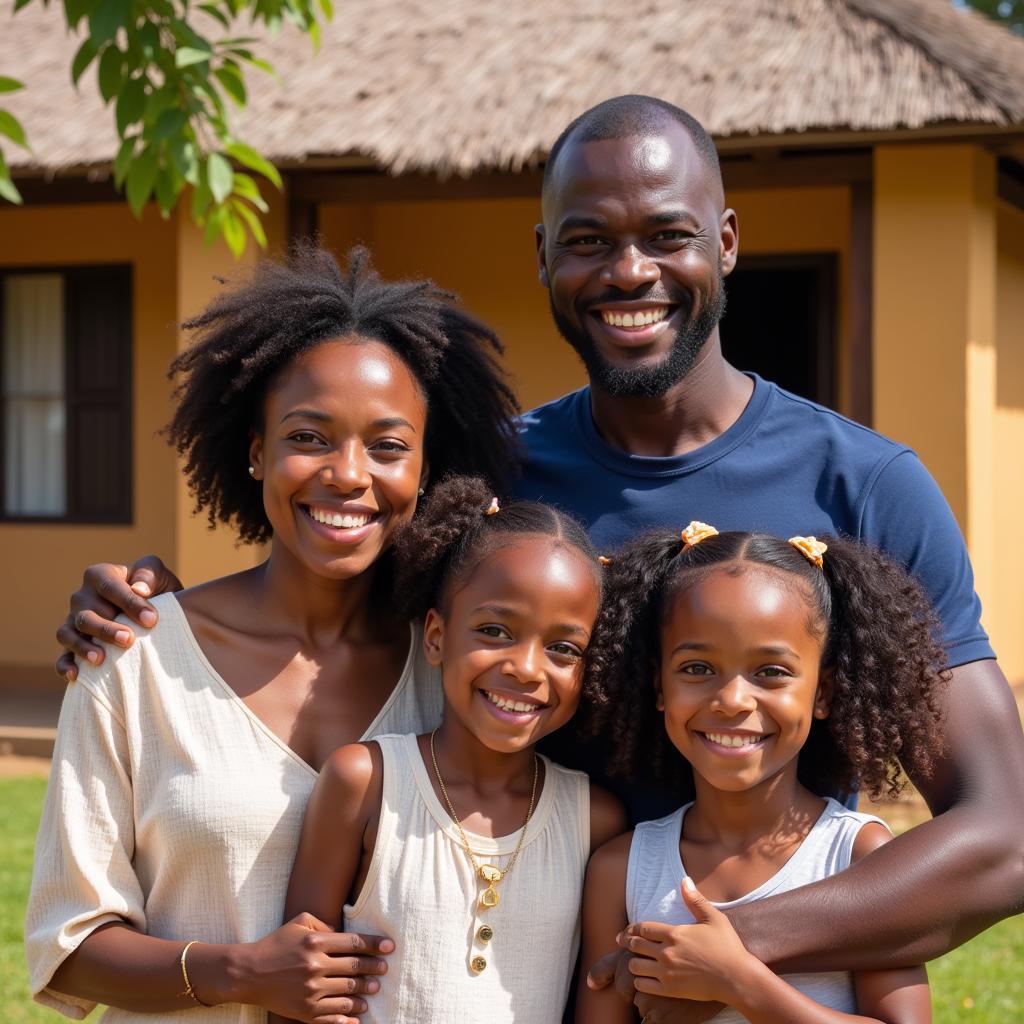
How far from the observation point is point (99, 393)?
1062cm

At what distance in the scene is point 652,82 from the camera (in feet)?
26.5

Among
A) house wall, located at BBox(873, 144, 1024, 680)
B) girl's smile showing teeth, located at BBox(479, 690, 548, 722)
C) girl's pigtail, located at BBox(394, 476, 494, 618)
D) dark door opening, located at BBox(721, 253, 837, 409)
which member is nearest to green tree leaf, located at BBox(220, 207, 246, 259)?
girl's pigtail, located at BBox(394, 476, 494, 618)

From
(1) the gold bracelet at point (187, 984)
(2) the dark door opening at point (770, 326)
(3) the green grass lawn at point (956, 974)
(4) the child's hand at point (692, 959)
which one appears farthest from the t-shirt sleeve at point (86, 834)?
(2) the dark door opening at point (770, 326)

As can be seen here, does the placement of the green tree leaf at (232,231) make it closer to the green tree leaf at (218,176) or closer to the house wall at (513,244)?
the green tree leaf at (218,176)

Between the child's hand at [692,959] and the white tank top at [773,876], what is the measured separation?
0.09 metres

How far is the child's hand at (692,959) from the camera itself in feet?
7.80

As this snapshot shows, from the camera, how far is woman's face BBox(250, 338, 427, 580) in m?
2.71

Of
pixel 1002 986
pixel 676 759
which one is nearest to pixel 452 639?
pixel 676 759

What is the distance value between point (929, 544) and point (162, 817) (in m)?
1.40

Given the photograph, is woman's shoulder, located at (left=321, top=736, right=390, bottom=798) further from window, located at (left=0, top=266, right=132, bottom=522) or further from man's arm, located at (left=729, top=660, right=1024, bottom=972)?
window, located at (left=0, top=266, right=132, bottom=522)

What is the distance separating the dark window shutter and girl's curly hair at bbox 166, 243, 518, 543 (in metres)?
7.59

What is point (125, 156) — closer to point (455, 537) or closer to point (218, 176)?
point (218, 176)

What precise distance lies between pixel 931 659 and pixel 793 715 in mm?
268

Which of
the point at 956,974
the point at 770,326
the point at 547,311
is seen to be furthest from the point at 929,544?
the point at 770,326
